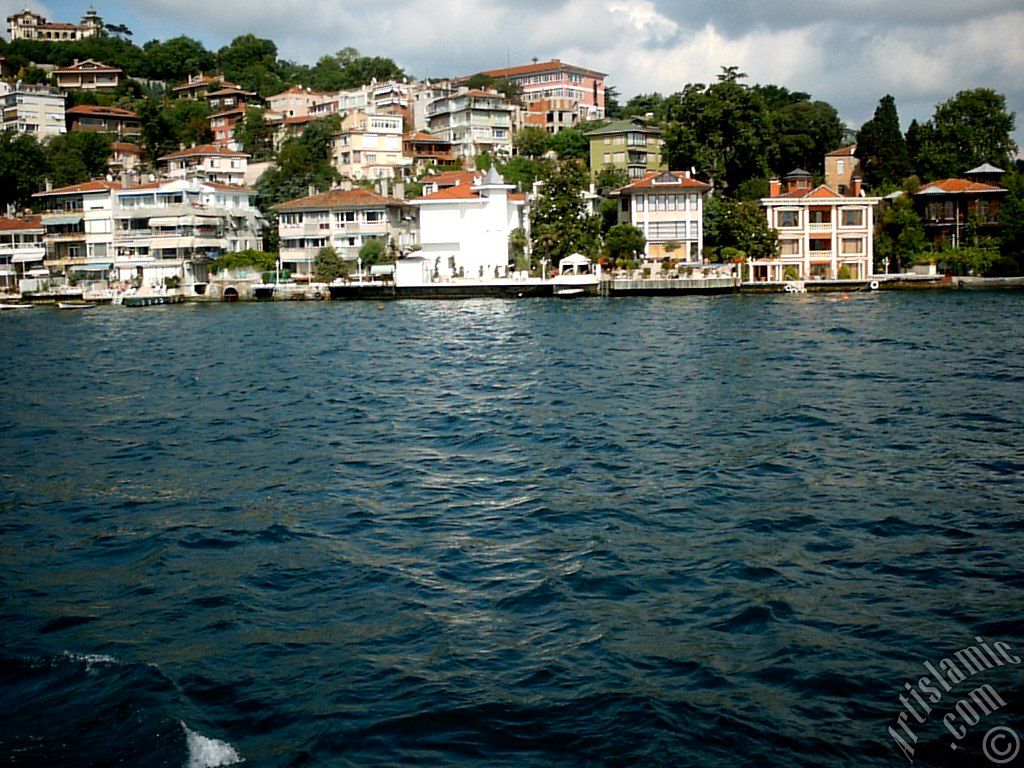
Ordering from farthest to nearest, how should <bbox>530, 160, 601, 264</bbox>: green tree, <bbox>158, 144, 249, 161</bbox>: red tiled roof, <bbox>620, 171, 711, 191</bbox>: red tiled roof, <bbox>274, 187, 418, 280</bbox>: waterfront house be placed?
<bbox>158, 144, 249, 161</bbox>: red tiled roof → <bbox>274, 187, 418, 280</bbox>: waterfront house → <bbox>620, 171, 711, 191</bbox>: red tiled roof → <bbox>530, 160, 601, 264</bbox>: green tree

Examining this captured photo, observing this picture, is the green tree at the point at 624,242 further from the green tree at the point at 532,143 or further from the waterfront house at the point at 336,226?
the green tree at the point at 532,143

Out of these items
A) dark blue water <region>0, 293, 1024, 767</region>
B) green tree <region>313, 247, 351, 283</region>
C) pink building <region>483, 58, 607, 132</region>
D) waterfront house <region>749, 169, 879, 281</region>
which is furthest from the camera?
pink building <region>483, 58, 607, 132</region>

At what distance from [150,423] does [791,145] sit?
63531mm

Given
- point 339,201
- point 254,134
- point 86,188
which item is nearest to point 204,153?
point 86,188

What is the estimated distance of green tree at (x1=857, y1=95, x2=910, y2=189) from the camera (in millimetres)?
69562

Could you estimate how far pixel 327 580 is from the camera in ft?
31.7

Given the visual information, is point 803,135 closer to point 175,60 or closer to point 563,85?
point 563,85

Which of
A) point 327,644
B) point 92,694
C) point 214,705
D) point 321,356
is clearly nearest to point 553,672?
point 327,644

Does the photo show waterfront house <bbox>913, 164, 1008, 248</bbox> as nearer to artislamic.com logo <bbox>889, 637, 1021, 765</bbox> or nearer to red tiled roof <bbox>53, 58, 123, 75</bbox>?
artislamic.com logo <bbox>889, 637, 1021, 765</bbox>

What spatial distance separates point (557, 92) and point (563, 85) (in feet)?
3.13

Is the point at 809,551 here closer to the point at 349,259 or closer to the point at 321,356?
the point at 321,356

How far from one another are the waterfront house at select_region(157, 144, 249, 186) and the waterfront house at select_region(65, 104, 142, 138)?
19.4 metres

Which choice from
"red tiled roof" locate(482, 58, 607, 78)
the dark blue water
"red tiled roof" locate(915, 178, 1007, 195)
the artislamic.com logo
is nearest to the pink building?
"red tiled roof" locate(482, 58, 607, 78)

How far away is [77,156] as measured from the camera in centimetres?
8750
